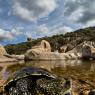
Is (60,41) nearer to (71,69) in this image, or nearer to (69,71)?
(71,69)

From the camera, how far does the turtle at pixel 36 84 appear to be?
3770mm

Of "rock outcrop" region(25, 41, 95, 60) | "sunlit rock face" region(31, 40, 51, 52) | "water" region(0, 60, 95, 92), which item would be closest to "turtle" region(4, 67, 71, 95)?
"water" region(0, 60, 95, 92)

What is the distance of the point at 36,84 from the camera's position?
381 centimetres

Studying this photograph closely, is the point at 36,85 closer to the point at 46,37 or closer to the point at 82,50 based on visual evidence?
the point at 82,50

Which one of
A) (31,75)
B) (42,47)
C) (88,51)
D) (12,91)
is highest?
(42,47)

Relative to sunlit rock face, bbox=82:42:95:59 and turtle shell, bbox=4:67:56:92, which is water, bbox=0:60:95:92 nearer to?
turtle shell, bbox=4:67:56:92

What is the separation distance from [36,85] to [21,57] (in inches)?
1505

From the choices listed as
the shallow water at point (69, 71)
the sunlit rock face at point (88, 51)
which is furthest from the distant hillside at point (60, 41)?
the shallow water at point (69, 71)

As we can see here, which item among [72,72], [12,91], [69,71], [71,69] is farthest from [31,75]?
[71,69]

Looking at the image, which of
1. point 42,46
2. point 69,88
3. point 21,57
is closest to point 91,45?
point 42,46

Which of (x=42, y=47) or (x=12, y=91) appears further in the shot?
(x=42, y=47)

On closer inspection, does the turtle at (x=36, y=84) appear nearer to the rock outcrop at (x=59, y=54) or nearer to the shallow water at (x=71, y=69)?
the shallow water at (x=71, y=69)

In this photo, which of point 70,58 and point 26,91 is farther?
point 70,58

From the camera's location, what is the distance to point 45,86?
3.76m
